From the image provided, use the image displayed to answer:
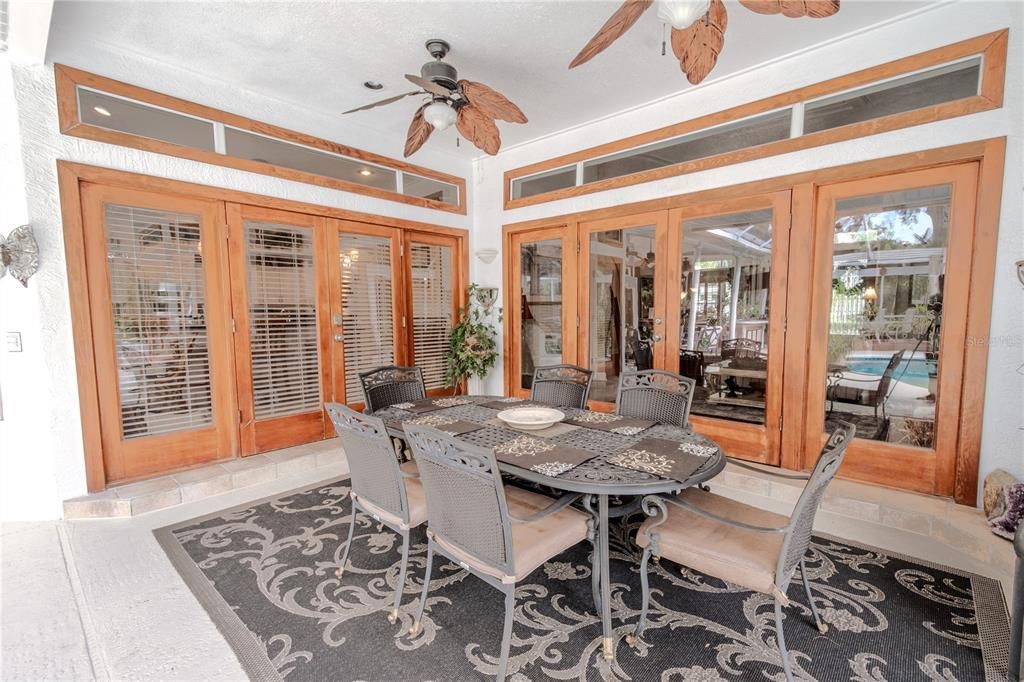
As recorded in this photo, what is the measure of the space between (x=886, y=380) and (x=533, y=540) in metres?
2.87

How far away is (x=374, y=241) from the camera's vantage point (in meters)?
4.52

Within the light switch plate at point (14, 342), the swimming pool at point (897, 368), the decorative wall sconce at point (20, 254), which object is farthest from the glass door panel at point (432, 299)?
the swimming pool at point (897, 368)

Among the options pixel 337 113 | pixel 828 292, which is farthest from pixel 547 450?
pixel 337 113

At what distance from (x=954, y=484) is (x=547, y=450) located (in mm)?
2778

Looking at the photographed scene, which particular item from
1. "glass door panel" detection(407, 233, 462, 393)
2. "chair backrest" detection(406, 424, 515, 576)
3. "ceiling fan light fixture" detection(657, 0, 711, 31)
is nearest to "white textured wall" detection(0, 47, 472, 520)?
"glass door panel" detection(407, 233, 462, 393)

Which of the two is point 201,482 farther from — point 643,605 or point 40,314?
point 643,605

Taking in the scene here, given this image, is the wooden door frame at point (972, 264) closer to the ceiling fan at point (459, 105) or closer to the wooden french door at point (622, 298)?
the wooden french door at point (622, 298)

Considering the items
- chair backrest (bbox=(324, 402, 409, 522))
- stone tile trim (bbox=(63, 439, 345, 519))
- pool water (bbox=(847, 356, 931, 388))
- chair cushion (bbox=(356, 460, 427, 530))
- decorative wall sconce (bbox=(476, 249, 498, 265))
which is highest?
decorative wall sconce (bbox=(476, 249, 498, 265))

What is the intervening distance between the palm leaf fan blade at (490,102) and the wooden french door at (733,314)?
5.99 feet

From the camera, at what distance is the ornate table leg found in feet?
5.73

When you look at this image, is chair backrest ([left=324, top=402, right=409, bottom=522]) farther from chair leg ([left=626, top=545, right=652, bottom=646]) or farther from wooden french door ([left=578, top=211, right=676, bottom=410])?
wooden french door ([left=578, top=211, right=676, bottom=410])

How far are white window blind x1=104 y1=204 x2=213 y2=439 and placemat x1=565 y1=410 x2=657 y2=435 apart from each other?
300 centimetres

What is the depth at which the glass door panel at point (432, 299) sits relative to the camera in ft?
16.2

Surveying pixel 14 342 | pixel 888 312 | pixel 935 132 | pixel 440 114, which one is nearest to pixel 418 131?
pixel 440 114
